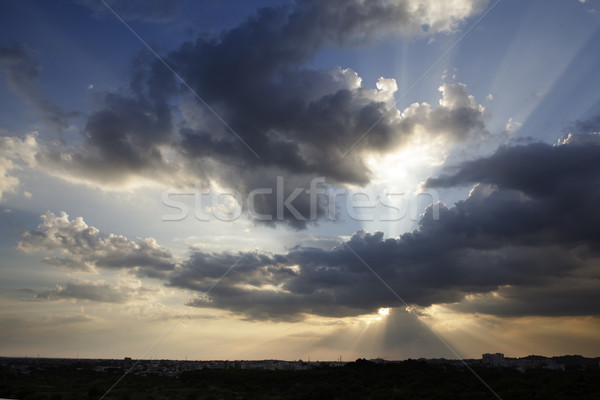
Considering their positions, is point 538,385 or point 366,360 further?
point 366,360

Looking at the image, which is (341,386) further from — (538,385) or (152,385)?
(152,385)

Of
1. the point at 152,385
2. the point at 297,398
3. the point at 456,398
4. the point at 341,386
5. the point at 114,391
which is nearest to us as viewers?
the point at 456,398

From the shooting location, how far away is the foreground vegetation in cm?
2223

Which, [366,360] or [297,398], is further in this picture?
[366,360]

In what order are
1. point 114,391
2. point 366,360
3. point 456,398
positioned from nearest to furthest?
1. point 456,398
2. point 114,391
3. point 366,360

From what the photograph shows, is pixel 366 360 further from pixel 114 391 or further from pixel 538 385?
pixel 114 391

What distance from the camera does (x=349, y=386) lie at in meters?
26.5

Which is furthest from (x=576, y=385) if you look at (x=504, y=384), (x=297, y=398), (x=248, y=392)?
(x=248, y=392)

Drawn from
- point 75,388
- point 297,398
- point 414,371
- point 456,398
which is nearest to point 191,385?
point 75,388

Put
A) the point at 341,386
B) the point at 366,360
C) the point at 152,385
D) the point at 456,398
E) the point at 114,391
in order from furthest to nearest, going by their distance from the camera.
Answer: the point at 366,360 → the point at 152,385 → the point at 114,391 → the point at 341,386 → the point at 456,398

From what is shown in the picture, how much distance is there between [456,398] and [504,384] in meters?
4.53

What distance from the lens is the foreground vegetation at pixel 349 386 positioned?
22234 millimetres

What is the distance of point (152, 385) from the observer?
31141mm

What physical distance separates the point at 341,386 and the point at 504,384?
9.62 meters
